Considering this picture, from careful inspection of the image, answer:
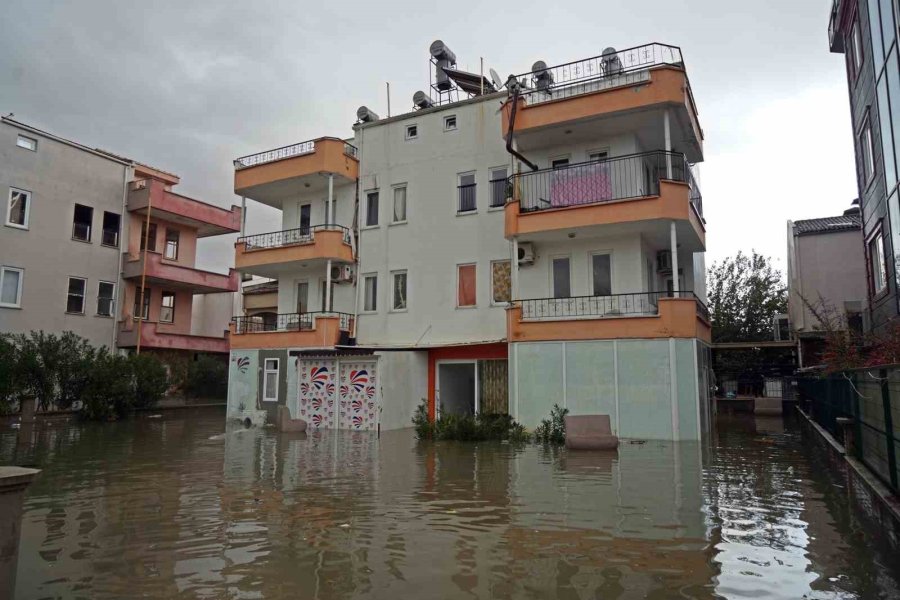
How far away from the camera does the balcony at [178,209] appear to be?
2983 cm

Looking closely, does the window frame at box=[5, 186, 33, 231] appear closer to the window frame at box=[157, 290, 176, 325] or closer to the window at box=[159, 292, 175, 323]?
the window frame at box=[157, 290, 176, 325]

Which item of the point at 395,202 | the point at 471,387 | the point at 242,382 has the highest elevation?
the point at 395,202

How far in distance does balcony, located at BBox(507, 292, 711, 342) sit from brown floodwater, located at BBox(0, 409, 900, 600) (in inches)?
149

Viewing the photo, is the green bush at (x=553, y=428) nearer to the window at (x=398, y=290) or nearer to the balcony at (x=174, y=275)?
the window at (x=398, y=290)

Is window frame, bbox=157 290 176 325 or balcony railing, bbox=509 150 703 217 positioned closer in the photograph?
balcony railing, bbox=509 150 703 217

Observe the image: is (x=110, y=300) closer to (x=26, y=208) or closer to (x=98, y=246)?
(x=98, y=246)

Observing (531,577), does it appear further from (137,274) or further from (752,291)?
(752,291)

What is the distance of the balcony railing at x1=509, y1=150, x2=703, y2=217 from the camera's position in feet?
60.1

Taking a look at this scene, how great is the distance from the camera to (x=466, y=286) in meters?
21.4

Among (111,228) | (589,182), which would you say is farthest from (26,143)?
(589,182)

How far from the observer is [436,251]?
22.0m

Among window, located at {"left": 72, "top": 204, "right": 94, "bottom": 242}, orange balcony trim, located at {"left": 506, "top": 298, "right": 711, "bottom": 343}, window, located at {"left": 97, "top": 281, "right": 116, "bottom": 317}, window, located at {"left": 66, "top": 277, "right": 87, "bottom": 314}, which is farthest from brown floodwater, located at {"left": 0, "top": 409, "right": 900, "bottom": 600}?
window, located at {"left": 72, "top": 204, "right": 94, "bottom": 242}

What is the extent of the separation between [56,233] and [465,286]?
1895 centimetres

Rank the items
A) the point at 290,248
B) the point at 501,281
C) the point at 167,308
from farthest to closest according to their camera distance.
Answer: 1. the point at 167,308
2. the point at 290,248
3. the point at 501,281
